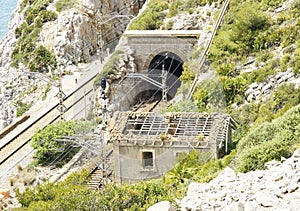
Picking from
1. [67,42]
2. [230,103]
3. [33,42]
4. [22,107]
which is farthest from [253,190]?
[33,42]

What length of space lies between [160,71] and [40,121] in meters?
7.56

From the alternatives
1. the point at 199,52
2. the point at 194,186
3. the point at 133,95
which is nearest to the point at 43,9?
the point at 133,95

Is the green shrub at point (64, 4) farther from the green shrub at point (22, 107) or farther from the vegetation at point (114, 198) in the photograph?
the vegetation at point (114, 198)

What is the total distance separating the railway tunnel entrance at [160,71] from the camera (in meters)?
35.5

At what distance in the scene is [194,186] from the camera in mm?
16344

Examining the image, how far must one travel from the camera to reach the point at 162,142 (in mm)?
22828

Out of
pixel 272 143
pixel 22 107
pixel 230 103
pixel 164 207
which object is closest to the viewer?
pixel 164 207

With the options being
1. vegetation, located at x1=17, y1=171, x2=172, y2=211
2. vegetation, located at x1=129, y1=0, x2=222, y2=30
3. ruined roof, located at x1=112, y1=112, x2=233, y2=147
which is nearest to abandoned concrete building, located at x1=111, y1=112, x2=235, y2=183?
ruined roof, located at x1=112, y1=112, x2=233, y2=147

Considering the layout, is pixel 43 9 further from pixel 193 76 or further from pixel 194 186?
pixel 194 186

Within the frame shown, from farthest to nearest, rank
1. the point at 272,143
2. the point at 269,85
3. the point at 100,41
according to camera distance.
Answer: the point at 100,41 → the point at 269,85 → the point at 272,143

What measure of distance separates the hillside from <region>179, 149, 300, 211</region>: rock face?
0.08 feet

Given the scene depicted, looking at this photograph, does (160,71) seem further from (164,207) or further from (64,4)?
(164,207)

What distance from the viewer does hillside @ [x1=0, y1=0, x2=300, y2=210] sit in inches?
592

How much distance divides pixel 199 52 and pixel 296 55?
7.10 m
